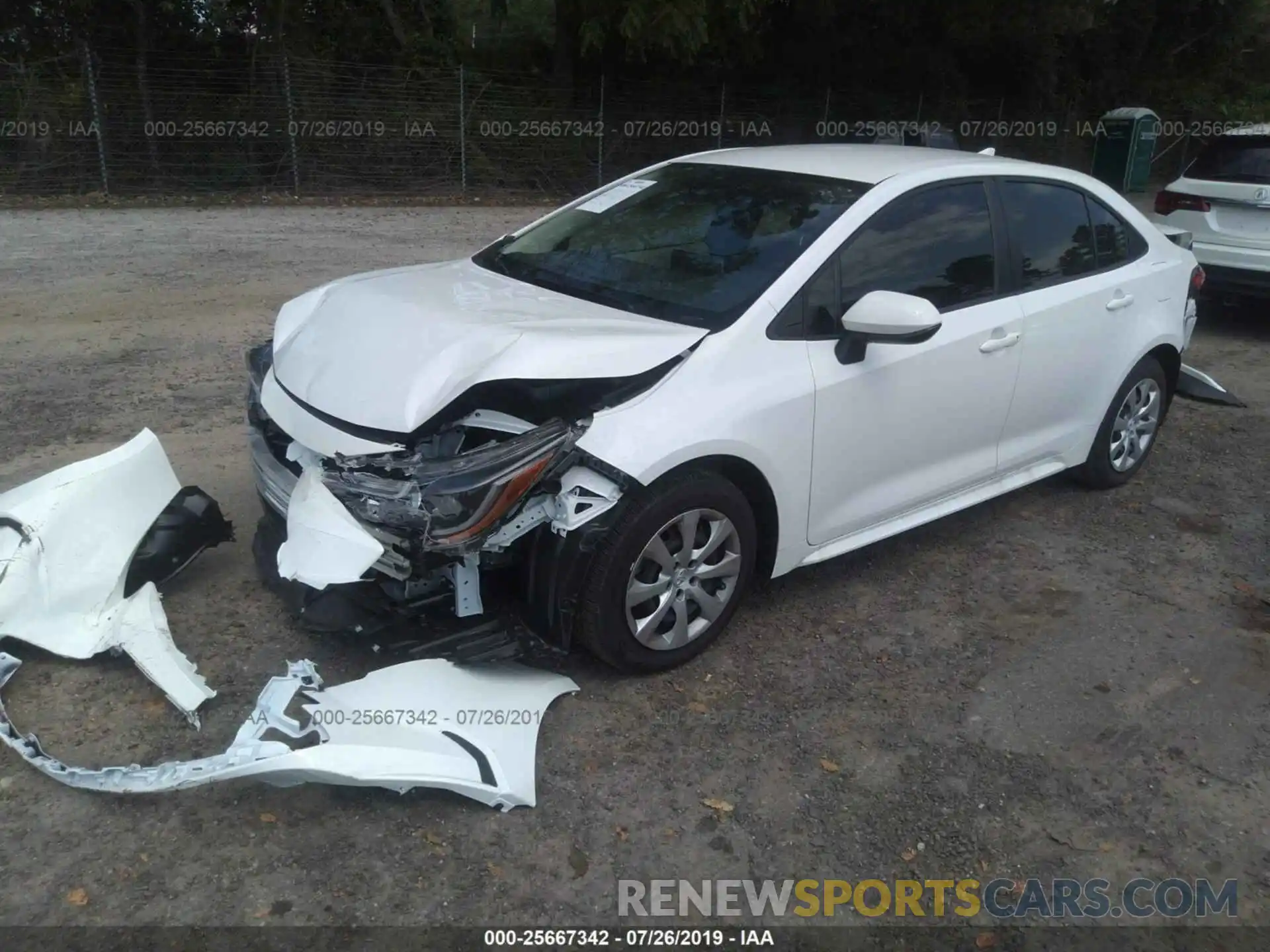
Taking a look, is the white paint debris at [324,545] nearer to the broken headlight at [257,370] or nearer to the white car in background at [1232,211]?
the broken headlight at [257,370]

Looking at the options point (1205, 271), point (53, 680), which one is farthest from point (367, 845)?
point (1205, 271)

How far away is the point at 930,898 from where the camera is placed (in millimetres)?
2971

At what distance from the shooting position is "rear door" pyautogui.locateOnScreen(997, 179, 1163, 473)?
4746 mm

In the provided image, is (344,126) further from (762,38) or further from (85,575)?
(85,575)

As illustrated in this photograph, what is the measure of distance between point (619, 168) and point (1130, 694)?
56.0 feet

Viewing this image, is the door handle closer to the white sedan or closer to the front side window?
the white sedan

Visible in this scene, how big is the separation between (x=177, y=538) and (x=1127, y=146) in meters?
20.8

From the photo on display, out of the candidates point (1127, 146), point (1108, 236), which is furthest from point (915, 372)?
point (1127, 146)

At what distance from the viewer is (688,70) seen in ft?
65.5

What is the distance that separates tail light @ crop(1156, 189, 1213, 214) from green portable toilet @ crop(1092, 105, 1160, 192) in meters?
12.0

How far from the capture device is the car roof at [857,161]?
175 inches

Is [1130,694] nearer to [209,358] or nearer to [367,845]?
[367,845]

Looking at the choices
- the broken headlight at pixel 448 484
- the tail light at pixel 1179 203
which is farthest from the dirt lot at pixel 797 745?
the tail light at pixel 1179 203

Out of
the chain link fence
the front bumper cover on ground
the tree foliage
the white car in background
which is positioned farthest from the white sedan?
the chain link fence
